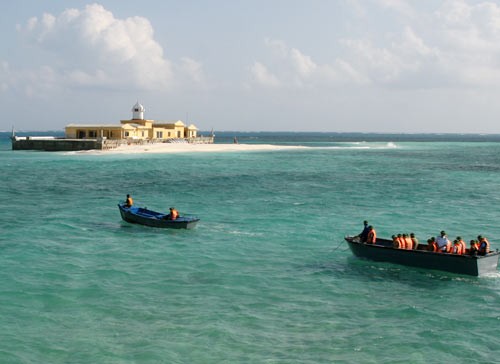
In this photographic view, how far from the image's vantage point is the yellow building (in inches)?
4237

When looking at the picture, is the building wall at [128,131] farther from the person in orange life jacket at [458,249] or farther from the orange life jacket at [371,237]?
the person in orange life jacket at [458,249]

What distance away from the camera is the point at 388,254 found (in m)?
24.5

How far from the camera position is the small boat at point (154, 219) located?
3162 centimetres

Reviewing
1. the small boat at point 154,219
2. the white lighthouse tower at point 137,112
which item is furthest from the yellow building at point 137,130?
Answer: the small boat at point 154,219

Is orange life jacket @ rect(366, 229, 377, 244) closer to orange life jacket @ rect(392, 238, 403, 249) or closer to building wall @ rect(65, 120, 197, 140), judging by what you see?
orange life jacket @ rect(392, 238, 403, 249)

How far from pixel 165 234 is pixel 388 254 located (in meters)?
12.6

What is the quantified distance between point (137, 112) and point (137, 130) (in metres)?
7.19

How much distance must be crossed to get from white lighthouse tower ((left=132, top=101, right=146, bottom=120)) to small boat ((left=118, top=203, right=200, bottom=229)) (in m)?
85.6


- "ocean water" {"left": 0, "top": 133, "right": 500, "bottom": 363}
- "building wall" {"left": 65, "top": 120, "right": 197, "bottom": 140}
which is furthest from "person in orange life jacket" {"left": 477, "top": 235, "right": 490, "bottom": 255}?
"building wall" {"left": 65, "top": 120, "right": 197, "bottom": 140}

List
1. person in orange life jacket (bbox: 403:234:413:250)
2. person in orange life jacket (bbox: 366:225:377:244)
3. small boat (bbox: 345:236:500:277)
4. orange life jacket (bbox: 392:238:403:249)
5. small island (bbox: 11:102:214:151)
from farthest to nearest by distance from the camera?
small island (bbox: 11:102:214:151), person in orange life jacket (bbox: 366:225:377:244), person in orange life jacket (bbox: 403:234:413:250), orange life jacket (bbox: 392:238:403:249), small boat (bbox: 345:236:500:277)

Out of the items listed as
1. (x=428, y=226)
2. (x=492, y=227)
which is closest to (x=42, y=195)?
(x=428, y=226)

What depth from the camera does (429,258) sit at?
23.4 metres

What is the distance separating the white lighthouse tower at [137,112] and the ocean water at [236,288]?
74792 mm

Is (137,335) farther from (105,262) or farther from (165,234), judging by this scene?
(165,234)
